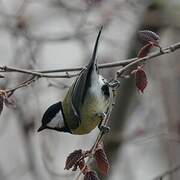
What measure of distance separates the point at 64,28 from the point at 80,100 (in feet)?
11.0

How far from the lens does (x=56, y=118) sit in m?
1.99

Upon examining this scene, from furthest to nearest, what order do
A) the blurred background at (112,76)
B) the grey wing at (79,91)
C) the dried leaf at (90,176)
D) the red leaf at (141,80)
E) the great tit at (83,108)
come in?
the blurred background at (112,76)
the great tit at (83,108)
the grey wing at (79,91)
the red leaf at (141,80)
the dried leaf at (90,176)

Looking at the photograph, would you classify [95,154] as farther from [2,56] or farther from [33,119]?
[2,56]

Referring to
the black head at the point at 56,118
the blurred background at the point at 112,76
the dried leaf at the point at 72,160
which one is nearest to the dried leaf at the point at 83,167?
the dried leaf at the point at 72,160

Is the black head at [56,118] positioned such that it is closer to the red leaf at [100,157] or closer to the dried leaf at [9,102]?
the dried leaf at [9,102]

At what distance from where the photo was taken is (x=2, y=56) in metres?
4.43

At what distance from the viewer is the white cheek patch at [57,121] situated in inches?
77.8

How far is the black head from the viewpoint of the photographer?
1.97 metres

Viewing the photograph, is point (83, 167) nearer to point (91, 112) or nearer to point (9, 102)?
point (9, 102)

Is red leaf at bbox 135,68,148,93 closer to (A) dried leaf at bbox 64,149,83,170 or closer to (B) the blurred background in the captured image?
(A) dried leaf at bbox 64,149,83,170

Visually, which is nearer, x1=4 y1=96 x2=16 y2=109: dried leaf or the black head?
x1=4 y1=96 x2=16 y2=109: dried leaf

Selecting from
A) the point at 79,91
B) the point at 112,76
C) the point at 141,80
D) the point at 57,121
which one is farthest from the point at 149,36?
the point at 112,76

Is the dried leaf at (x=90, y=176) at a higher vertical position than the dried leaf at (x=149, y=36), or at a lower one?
lower

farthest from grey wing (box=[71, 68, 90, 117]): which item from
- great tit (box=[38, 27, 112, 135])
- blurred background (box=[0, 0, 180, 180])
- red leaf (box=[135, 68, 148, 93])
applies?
blurred background (box=[0, 0, 180, 180])
